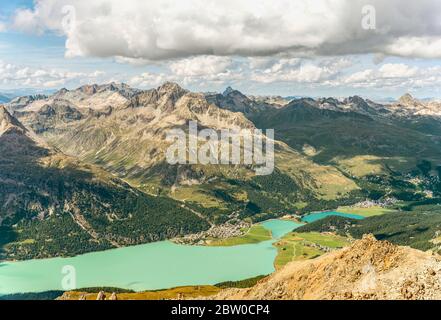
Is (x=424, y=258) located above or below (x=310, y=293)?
above
